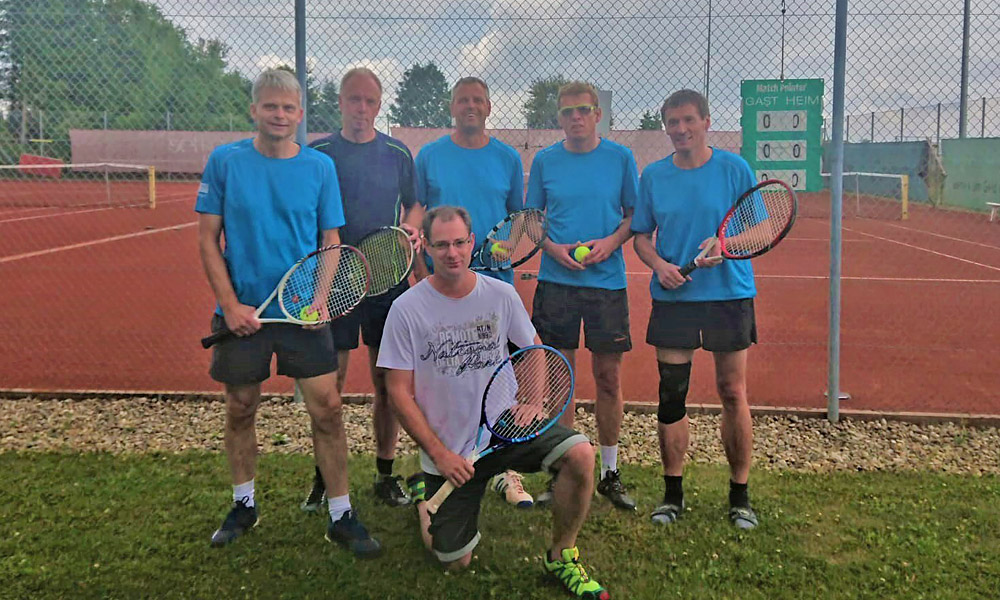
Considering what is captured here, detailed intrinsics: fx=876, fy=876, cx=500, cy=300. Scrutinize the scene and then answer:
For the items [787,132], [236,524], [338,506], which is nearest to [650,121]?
[787,132]

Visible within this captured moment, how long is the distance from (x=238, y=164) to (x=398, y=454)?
211 cm

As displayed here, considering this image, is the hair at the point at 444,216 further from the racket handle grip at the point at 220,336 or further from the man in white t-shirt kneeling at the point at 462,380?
the racket handle grip at the point at 220,336

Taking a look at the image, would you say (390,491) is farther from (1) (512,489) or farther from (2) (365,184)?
(2) (365,184)

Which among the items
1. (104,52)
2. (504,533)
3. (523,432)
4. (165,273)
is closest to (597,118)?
(523,432)

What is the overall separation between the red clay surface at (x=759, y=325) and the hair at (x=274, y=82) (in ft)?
10.9

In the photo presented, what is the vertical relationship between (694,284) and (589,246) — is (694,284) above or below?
below

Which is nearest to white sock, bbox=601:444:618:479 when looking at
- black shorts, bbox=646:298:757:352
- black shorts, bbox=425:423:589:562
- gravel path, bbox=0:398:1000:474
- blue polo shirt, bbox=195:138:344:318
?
gravel path, bbox=0:398:1000:474

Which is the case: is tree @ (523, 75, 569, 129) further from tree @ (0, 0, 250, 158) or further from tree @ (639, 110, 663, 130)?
tree @ (0, 0, 250, 158)

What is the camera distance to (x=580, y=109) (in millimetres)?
4141

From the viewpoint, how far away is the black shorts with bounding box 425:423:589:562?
339cm

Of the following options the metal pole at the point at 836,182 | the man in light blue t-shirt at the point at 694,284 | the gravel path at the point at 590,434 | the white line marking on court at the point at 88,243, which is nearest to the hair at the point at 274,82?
the man in light blue t-shirt at the point at 694,284

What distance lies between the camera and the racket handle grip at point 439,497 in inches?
129

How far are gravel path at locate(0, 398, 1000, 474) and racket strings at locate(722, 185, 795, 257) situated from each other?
1.58 m

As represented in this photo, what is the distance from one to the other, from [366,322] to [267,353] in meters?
0.65
